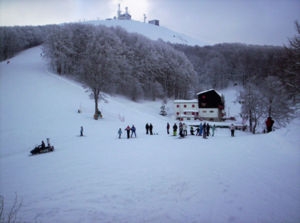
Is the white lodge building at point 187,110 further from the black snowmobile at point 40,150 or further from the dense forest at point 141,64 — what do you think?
the black snowmobile at point 40,150

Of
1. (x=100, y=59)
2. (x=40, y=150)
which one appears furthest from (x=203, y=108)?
(x=40, y=150)

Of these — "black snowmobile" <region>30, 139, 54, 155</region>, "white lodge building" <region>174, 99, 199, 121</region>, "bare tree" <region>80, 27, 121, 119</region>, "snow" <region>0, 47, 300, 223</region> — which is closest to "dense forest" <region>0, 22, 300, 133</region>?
"bare tree" <region>80, 27, 121, 119</region>

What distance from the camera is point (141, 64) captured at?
2726 inches

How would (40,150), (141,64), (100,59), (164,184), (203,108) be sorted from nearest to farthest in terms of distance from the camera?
(164,184), (40,150), (100,59), (203,108), (141,64)

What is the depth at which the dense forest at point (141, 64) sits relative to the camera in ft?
115

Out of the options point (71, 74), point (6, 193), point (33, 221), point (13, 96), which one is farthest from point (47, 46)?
point (33, 221)

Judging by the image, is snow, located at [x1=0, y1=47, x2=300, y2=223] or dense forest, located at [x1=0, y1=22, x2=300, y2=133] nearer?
snow, located at [x1=0, y1=47, x2=300, y2=223]

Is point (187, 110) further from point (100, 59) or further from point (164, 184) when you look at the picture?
point (164, 184)

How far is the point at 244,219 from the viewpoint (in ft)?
17.7

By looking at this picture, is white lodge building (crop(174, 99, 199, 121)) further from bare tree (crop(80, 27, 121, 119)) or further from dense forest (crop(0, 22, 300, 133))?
bare tree (crop(80, 27, 121, 119))

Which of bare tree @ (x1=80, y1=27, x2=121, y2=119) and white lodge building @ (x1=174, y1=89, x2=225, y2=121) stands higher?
bare tree @ (x1=80, y1=27, x2=121, y2=119)

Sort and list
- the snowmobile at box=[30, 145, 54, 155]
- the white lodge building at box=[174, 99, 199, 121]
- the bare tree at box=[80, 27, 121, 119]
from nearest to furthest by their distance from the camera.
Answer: the snowmobile at box=[30, 145, 54, 155] → the bare tree at box=[80, 27, 121, 119] → the white lodge building at box=[174, 99, 199, 121]

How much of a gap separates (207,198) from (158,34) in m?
165

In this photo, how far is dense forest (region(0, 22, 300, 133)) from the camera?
1382 inches
